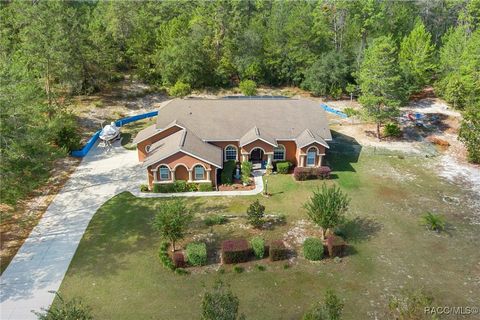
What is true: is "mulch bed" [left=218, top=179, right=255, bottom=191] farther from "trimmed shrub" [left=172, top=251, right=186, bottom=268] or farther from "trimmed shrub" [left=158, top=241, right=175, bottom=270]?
"trimmed shrub" [left=172, top=251, right=186, bottom=268]

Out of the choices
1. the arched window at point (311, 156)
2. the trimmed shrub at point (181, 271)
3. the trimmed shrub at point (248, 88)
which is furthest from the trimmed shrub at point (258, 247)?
the trimmed shrub at point (248, 88)

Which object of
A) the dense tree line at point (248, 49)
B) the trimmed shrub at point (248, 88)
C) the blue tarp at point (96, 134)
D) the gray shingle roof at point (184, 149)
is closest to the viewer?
the gray shingle roof at point (184, 149)

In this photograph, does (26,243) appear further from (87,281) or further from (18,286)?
(87,281)

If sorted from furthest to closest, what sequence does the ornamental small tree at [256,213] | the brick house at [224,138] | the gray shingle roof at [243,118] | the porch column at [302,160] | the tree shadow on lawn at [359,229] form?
the gray shingle roof at [243,118] → the porch column at [302,160] → the brick house at [224,138] → the ornamental small tree at [256,213] → the tree shadow on lawn at [359,229]

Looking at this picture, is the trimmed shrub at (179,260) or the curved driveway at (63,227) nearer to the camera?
the curved driveway at (63,227)

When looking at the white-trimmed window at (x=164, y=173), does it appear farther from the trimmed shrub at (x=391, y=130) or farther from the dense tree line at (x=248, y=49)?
the trimmed shrub at (x=391, y=130)

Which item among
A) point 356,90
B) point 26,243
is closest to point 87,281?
point 26,243

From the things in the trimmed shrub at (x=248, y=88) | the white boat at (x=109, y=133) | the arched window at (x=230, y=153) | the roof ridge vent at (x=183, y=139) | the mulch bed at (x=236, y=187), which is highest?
the trimmed shrub at (x=248, y=88)
